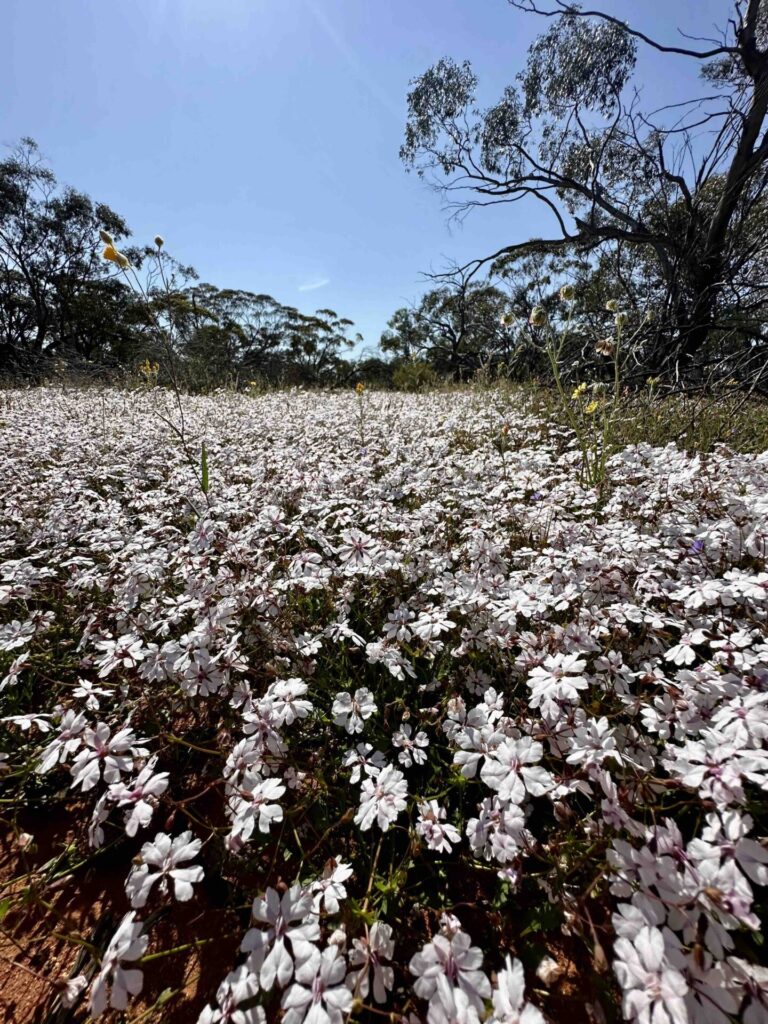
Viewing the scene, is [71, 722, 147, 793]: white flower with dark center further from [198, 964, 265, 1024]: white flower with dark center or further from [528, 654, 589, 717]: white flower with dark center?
[528, 654, 589, 717]: white flower with dark center

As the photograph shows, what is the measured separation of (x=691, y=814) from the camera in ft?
4.30

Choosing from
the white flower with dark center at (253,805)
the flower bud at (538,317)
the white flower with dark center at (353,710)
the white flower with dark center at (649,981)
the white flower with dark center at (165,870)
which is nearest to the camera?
the white flower with dark center at (649,981)

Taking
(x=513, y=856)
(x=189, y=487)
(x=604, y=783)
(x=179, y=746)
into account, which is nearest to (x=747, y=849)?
(x=604, y=783)

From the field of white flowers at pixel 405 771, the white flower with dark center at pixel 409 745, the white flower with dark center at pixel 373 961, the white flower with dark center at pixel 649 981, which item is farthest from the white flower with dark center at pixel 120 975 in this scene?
the white flower with dark center at pixel 649 981

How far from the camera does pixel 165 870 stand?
0.99m

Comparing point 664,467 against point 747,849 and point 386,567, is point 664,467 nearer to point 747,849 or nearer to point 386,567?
point 386,567

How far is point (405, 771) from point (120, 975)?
953 millimetres

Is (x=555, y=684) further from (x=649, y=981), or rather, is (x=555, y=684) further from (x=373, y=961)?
(x=373, y=961)

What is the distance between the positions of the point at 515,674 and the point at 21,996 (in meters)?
1.67

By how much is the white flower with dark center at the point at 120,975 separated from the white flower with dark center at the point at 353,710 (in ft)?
2.11

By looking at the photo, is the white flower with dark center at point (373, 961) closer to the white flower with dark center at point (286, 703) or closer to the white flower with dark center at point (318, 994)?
the white flower with dark center at point (318, 994)

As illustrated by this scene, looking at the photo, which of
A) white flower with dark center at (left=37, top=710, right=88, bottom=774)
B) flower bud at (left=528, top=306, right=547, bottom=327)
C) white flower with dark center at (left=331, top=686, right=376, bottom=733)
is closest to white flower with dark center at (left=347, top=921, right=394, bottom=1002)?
white flower with dark center at (left=331, top=686, right=376, bottom=733)

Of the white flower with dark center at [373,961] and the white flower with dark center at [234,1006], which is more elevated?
the white flower with dark center at [234,1006]

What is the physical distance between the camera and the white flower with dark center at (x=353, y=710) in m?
1.37
